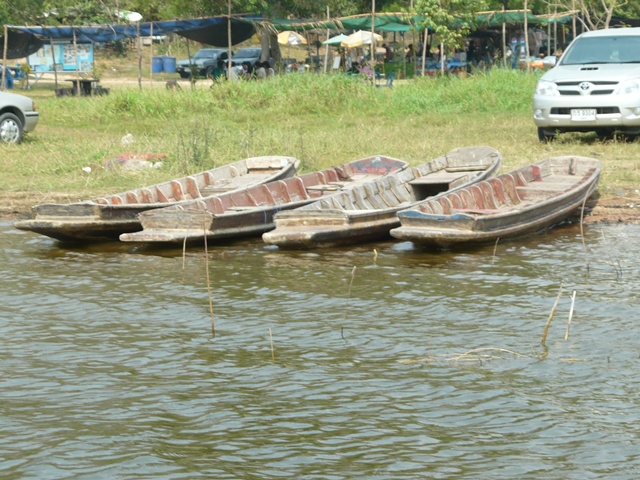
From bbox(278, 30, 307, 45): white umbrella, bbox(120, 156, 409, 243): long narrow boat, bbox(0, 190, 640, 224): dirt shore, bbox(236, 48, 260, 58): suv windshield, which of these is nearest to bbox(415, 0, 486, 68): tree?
bbox(278, 30, 307, 45): white umbrella

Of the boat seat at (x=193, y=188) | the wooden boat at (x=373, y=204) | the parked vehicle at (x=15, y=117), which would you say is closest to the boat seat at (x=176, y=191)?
the boat seat at (x=193, y=188)

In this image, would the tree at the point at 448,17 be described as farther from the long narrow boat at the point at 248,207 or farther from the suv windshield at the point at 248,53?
the long narrow boat at the point at 248,207

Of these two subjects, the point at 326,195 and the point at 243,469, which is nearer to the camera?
the point at 243,469

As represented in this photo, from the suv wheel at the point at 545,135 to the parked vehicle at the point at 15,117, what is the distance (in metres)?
8.97

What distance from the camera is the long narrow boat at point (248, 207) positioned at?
33.8 ft

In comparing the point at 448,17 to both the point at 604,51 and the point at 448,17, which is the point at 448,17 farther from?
the point at 604,51

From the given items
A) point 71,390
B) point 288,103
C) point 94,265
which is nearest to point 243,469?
point 71,390

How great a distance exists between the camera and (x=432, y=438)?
5570 mm

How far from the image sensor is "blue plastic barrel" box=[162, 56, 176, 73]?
4150cm

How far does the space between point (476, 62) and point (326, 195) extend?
2776 cm

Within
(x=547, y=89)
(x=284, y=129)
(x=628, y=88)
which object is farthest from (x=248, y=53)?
(x=628, y=88)

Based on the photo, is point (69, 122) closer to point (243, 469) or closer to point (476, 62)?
point (243, 469)

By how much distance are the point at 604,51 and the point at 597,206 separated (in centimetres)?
493

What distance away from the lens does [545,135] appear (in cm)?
1662
